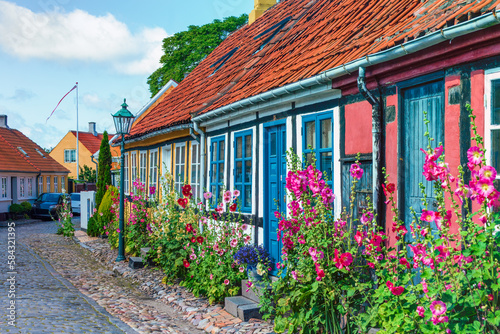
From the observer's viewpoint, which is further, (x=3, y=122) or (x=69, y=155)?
(x=69, y=155)

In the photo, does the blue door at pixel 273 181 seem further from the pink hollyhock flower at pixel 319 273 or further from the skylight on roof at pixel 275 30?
the skylight on roof at pixel 275 30

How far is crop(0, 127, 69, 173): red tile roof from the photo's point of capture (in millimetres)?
29411

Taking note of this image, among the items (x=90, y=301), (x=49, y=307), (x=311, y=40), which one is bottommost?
(x=90, y=301)

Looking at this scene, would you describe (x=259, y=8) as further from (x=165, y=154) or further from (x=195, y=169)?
(x=195, y=169)

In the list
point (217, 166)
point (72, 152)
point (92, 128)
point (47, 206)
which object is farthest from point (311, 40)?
point (92, 128)

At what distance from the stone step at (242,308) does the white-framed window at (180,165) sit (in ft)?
17.1

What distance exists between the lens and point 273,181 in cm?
784

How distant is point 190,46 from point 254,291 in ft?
76.9

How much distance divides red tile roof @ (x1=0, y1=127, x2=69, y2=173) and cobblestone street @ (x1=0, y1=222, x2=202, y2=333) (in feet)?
59.7

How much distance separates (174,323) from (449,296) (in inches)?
168

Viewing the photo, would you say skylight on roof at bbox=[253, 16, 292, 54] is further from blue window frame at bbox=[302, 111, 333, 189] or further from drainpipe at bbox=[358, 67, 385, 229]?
drainpipe at bbox=[358, 67, 385, 229]

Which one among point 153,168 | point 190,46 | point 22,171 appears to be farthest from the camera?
point 22,171

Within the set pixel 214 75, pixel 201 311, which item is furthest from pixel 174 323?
pixel 214 75

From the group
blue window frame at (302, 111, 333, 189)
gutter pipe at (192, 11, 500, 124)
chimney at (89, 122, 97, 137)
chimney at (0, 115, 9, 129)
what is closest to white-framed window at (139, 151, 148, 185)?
gutter pipe at (192, 11, 500, 124)
